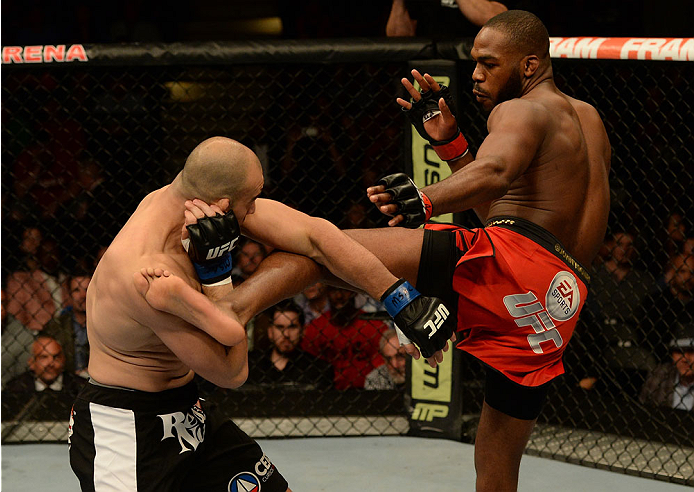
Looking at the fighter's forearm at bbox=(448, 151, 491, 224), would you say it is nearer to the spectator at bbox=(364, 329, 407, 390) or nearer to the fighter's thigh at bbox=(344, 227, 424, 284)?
the fighter's thigh at bbox=(344, 227, 424, 284)

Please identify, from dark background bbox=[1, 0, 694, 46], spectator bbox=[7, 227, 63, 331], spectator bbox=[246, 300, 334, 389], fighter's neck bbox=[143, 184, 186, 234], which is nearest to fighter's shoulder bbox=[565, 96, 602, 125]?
fighter's neck bbox=[143, 184, 186, 234]

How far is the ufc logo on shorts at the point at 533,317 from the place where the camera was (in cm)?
197

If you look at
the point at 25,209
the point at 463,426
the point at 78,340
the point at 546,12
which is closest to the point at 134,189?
the point at 25,209

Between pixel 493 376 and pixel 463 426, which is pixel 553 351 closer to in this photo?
pixel 493 376

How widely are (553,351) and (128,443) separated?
1032 millimetres

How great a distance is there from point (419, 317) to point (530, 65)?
0.72 m

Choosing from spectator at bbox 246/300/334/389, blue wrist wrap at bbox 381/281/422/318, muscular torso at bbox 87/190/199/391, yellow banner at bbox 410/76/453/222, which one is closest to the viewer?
muscular torso at bbox 87/190/199/391

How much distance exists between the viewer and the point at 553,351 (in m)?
2.05

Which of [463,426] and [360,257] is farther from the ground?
[360,257]

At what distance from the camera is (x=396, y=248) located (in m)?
1.93

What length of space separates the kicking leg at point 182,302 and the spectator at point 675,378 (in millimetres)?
2255

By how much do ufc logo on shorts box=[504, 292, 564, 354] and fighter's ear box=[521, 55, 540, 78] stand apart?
0.55m

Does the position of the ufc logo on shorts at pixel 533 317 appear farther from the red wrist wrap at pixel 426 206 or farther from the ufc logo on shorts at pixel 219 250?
the ufc logo on shorts at pixel 219 250

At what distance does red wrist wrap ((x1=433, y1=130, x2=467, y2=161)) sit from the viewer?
2.21 meters
